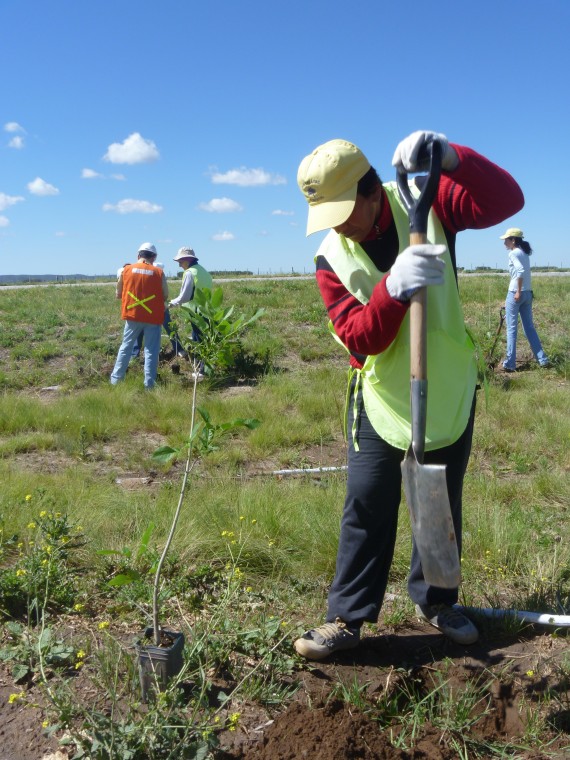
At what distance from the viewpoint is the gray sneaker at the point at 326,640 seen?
103 inches

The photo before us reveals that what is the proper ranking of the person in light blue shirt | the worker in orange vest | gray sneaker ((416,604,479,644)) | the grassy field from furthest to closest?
the person in light blue shirt → the worker in orange vest → the grassy field → gray sneaker ((416,604,479,644))

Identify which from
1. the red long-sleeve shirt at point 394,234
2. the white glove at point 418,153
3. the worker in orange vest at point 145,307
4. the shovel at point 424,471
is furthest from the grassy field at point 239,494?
the white glove at point 418,153

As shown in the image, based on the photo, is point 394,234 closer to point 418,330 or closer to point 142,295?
point 418,330

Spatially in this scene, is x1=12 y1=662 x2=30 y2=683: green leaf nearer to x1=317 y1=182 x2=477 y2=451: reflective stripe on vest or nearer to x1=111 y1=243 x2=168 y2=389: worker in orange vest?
x1=317 y1=182 x2=477 y2=451: reflective stripe on vest

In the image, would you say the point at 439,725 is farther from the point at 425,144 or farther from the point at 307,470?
the point at 307,470

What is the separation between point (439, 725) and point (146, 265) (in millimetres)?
7289

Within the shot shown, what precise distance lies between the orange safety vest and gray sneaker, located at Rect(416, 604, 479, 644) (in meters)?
6.33

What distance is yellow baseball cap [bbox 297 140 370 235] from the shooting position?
91.0 inches

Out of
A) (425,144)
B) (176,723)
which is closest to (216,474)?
(176,723)

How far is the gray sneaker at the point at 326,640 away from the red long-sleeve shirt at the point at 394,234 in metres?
1.01

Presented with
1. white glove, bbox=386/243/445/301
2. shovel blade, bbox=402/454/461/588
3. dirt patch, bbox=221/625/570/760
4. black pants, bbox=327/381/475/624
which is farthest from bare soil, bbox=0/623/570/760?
white glove, bbox=386/243/445/301

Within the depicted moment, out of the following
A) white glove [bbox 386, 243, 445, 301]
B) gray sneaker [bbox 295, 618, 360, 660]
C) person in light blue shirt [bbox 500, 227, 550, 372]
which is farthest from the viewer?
person in light blue shirt [bbox 500, 227, 550, 372]

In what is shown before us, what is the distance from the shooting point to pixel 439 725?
239cm

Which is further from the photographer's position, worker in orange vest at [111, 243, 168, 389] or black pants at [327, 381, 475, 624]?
worker in orange vest at [111, 243, 168, 389]
